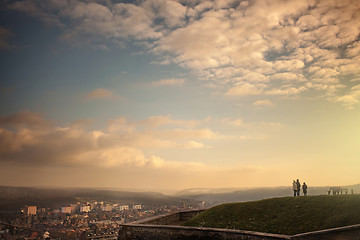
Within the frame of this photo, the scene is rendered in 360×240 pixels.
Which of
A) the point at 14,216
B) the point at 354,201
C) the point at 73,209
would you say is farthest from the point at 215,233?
the point at 73,209

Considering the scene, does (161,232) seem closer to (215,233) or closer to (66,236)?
(215,233)

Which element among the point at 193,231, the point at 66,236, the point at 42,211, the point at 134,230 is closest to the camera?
the point at 193,231

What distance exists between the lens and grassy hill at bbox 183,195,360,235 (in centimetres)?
1850

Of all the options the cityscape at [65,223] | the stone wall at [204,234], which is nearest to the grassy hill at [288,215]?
the stone wall at [204,234]

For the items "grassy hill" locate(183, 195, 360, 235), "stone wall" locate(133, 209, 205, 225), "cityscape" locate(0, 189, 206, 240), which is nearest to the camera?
"grassy hill" locate(183, 195, 360, 235)

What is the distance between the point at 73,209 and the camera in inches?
5610

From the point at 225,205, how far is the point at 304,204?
25.0 feet

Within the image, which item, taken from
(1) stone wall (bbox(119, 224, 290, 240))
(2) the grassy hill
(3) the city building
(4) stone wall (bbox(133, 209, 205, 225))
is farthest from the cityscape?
(1) stone wall (bbox(119, 224, 290, 240))

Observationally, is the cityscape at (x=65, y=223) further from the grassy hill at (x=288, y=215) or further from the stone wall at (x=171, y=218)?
the grassy hill at (x=288, y=215)

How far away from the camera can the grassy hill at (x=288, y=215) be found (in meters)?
18.5

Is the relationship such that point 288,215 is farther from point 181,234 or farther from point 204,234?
point 181,234

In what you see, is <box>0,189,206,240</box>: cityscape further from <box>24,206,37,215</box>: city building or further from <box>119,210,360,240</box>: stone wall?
<box>119,210,360,240</box>: stone wall

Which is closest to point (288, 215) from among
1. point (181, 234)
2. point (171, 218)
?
point (181, 234)

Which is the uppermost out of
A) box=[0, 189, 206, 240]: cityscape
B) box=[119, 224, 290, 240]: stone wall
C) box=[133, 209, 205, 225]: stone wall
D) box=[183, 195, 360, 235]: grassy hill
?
box=[183, 195, 360, 235]: grassy hill
